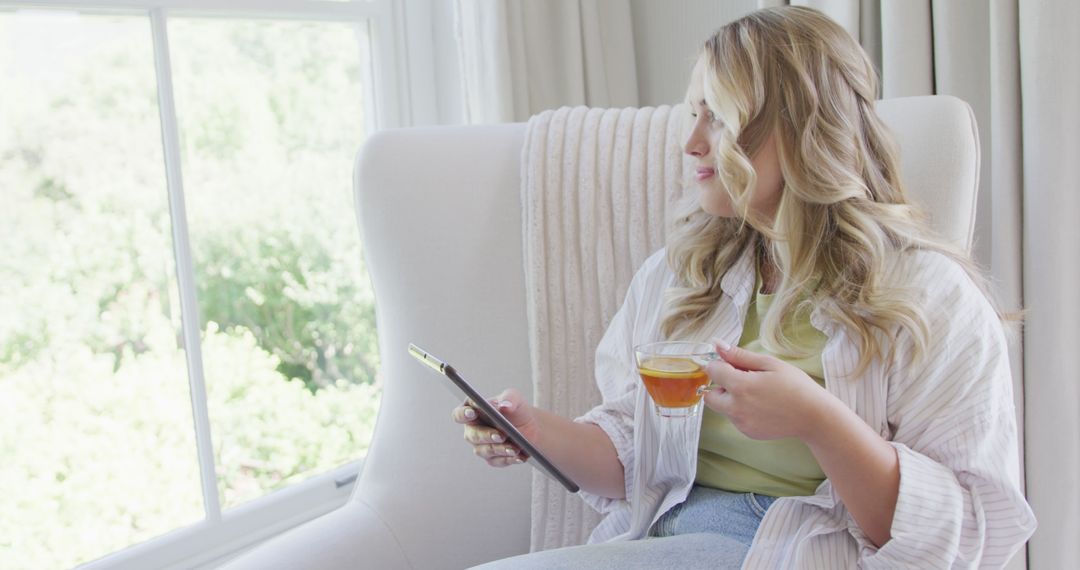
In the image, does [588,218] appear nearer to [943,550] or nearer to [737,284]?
[737,284]

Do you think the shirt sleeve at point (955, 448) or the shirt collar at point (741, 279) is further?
the shirt collar at point (741, 279)

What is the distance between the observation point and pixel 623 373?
54.2 inches

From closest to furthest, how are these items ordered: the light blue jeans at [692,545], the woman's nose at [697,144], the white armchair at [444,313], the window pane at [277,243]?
the light blue jeans at [692,545] < the woman's nose at [697,144] < the white armchair at [444,313] < the window pane at [277,243]

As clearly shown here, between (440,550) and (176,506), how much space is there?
70 cm

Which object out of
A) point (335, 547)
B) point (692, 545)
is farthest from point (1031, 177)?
point (335, 547)

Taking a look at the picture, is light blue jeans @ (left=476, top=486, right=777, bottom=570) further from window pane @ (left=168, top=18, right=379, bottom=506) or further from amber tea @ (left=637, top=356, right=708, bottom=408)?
window pane @ (left=168, top=18, right=379, bottom=506)

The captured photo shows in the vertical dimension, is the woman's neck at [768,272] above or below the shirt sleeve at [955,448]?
above

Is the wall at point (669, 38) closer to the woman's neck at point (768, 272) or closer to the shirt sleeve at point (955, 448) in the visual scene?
the woman's neck at point (768, 272)

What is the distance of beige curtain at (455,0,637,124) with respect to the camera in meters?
1.99

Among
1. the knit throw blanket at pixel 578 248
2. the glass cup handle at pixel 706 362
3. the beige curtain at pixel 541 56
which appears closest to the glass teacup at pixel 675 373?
the glass cup handle at pixel 706 362

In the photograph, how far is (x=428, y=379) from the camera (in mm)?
1541

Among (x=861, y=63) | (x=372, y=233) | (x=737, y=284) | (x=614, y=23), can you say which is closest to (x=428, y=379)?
(x=372, y=233)

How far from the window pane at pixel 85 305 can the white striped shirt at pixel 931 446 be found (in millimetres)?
1115

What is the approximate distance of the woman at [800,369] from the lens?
102cm
